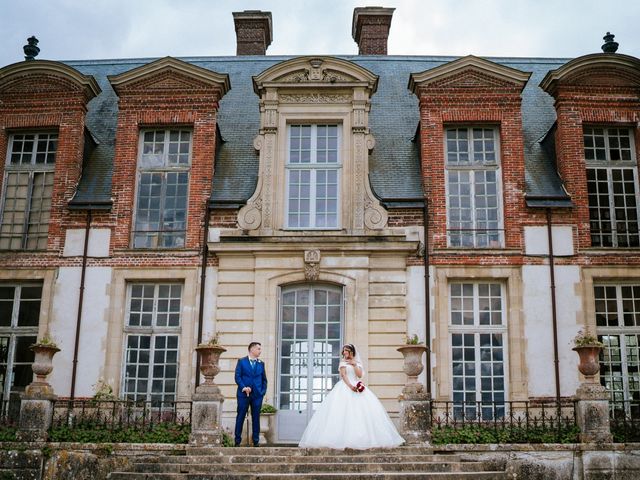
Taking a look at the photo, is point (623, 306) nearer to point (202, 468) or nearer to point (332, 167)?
point (332, 167)

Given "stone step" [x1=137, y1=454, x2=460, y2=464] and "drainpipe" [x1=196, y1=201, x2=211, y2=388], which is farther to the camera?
"drainpipe" [x1=196, y1=201, x2=211, y2=388]

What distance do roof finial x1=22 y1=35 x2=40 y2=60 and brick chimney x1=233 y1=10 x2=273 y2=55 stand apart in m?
5.01

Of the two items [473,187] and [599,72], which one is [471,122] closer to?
[473,187]

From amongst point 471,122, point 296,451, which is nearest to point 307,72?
point 471,122

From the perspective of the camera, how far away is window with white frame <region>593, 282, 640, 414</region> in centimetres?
1438

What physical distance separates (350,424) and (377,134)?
718cm

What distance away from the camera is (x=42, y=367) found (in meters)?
13.3

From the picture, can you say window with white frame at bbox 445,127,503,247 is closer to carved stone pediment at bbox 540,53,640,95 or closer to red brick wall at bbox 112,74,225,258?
carved stone pediment at bbox 540,53,640,95

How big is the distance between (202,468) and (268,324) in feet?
12.6

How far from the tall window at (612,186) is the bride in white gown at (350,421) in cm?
579

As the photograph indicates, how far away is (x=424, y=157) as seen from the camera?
613 inches

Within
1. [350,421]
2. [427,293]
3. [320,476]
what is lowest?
[320,476]

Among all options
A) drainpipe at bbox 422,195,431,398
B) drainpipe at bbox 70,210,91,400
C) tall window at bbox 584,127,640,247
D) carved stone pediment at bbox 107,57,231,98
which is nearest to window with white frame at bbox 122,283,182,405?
drainpipe at bbox 70,210,91,400

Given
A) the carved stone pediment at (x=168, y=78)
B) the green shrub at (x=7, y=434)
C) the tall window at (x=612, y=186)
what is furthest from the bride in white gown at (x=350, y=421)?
the carved stone pediment at (x=168, y=78)
